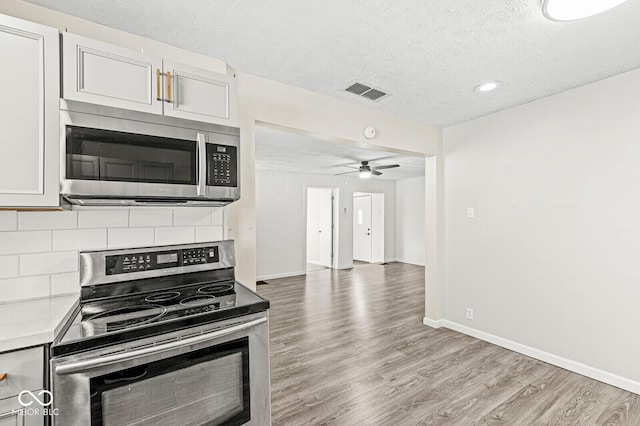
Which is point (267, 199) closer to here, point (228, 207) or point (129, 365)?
point (228, 207)

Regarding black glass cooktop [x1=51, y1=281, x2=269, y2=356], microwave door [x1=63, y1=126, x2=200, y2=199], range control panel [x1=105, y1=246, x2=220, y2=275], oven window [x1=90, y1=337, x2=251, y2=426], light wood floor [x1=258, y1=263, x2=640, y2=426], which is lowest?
light wood floor [x1=258, y1=263, x2=640, y2=426]

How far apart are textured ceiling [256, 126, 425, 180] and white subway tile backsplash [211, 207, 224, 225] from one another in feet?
5.17

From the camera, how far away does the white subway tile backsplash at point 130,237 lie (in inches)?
69.3

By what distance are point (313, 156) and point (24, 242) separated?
3993mm

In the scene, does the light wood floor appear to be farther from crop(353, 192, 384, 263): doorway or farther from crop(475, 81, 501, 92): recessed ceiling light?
crop(353, 192, 384, 263): doorway

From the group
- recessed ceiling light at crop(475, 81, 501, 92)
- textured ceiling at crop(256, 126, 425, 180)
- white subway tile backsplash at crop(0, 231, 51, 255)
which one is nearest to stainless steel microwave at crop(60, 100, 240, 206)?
white subway tile backsplash at crop(0, 231, 51, 255)

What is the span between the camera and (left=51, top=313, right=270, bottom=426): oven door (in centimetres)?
111

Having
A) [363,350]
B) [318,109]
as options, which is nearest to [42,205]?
[318,109]

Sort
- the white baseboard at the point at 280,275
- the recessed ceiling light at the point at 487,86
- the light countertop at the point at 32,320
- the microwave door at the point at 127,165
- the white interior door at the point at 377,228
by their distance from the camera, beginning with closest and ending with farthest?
1. the light countertop at the point at 32,320
2. the microwave door at the point at 127,165
3. the recessed ceiling light at the point at 487,86
4. the white baseboard at the point at 280,275
5. the white interior door at the point at 377,228

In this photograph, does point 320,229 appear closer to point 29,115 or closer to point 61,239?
point 61,239

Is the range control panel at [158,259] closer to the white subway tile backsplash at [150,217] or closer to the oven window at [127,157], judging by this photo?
the white subway tile backsplash at [150,217]

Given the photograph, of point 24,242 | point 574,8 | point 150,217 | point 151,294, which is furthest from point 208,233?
point 574,8

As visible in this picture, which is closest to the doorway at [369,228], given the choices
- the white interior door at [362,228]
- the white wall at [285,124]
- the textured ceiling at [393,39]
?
the white interior door at [362,228]

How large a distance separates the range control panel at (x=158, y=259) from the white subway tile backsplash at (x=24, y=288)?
0.31 meters
